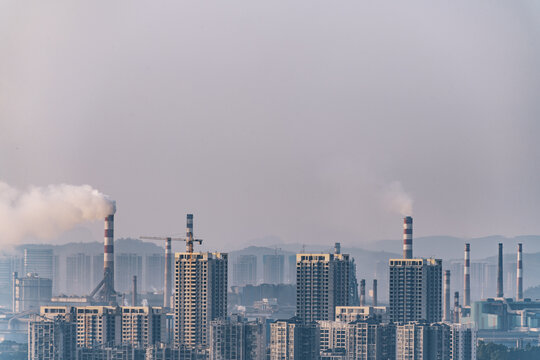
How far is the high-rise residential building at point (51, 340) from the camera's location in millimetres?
48094

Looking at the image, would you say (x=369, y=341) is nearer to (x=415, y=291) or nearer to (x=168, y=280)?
(x=415, y=291)

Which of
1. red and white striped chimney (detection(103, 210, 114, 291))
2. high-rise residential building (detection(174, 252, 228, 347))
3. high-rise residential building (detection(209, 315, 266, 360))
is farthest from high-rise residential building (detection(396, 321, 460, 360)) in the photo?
red and white striped chimney (detection(103, 210, 114, 291))

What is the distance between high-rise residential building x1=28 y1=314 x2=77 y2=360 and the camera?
1893 inches

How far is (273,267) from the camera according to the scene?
92875 millimetres

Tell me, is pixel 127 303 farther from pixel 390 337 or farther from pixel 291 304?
pixel 390 337

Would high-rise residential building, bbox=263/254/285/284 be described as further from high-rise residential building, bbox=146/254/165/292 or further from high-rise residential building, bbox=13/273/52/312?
high-rise residential building, bbox=13/273/52/312

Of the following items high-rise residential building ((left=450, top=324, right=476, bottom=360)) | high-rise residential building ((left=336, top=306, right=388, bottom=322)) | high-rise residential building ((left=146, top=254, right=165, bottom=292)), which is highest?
high-rise residential building ((left=146, top=254, right=165, bottom=292))

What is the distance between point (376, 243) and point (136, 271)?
12282mm

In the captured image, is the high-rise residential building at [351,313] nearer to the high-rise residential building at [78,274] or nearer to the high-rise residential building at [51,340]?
the high-rise residential building at [51,340]

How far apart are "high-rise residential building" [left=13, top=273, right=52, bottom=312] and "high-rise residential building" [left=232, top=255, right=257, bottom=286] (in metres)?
12.5

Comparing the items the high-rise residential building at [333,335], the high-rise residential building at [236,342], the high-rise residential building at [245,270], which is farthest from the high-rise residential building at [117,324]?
the high-rise residential building at [245,270]

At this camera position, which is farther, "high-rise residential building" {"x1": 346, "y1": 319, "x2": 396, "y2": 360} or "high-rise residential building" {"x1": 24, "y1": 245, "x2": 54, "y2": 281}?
"high-rise residential building" {"x1": 24, "y1": 245, "x2": 54, "y2": 281}

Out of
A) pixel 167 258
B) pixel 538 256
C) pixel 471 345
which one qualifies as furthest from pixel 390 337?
pixel 538 256

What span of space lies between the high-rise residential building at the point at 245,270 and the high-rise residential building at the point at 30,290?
1248cm
